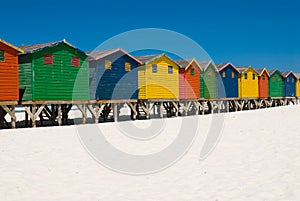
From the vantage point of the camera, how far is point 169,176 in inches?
313

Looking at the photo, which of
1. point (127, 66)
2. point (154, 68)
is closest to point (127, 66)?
point (127, 66)

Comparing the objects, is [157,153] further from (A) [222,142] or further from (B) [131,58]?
(B) [131,58]

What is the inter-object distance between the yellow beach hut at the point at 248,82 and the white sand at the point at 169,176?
1059 inches

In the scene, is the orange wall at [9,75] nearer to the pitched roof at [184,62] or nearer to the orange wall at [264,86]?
the pitched roof at [184,62]

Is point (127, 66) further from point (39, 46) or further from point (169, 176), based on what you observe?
point (169, 176)

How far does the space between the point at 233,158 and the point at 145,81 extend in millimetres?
17884

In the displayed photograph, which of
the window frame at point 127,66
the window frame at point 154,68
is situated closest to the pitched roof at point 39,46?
the window frame at point 127,66

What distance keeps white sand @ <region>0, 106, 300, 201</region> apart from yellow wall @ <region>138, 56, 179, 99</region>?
14927mm

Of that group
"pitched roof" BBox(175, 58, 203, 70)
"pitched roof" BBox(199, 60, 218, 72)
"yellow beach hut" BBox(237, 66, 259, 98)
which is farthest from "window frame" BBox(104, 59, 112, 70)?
"yellow beach hut" BBox(237, 66, 259, 98)

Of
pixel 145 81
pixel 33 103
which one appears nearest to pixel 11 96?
pixel 33 103

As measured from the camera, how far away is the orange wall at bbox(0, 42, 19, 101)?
1855 cm

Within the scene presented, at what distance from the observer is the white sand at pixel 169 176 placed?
6336 millimetres

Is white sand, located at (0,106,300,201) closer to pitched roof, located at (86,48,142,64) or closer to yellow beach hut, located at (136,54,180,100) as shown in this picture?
pitched roof, located at (86,48,142,64)

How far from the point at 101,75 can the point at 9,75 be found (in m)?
6.51
